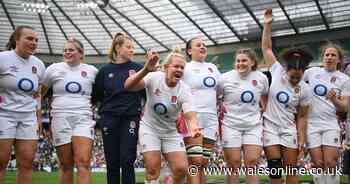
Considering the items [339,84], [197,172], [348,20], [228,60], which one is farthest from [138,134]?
[228,60]

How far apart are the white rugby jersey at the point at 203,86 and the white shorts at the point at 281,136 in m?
0.88

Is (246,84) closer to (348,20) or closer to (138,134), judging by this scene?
(138,134)

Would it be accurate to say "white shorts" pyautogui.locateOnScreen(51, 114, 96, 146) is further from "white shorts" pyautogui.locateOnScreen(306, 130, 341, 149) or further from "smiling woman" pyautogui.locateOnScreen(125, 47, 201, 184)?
"white shorts" pyautogui.locateOnScreen(306, 130, 341, 149)

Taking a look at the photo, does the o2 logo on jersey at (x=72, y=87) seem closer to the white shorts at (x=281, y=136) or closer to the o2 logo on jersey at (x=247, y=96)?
the o2 logo on jersey at (x=247, y=96)

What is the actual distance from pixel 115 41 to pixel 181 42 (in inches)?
1190

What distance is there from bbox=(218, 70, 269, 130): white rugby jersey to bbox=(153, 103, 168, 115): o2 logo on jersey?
1274 mm

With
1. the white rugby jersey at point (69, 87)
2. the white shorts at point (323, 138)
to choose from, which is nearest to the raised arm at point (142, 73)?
the white rugby jersey at point (69, 87)

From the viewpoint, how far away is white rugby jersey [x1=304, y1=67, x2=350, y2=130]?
7.10m

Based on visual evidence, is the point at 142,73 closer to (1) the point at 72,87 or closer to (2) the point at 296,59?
(1) the point at 72,87

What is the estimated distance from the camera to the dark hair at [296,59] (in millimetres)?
6898

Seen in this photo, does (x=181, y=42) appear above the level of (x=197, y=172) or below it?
above

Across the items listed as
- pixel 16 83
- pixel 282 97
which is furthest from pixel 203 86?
pixel 16 83

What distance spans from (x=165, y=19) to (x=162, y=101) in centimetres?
2798

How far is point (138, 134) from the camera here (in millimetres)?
6262
